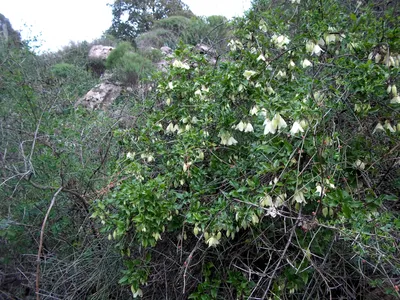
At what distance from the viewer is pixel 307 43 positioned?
7.67 ft

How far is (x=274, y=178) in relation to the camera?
1979mm

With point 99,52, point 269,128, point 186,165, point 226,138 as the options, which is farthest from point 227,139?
point 99,52

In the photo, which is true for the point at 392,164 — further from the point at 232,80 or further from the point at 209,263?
the point at 209,263

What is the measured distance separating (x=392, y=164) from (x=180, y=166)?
137 cm

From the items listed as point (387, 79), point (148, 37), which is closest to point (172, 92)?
point (387, 79)

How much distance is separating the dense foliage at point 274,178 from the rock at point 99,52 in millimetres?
10456

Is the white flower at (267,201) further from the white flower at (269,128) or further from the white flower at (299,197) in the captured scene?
the white flower at (269,128)

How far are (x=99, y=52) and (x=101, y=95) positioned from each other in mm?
5232

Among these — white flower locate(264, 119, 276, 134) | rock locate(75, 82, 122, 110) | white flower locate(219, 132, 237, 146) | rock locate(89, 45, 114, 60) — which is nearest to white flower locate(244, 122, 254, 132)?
white flower locate(219, 132, 237, 146)

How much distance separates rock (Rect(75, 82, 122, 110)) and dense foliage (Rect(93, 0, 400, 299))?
196 inches

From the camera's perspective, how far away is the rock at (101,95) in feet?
24.1

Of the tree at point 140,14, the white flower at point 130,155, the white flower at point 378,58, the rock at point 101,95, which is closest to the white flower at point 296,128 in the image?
the white flower at point 378,58

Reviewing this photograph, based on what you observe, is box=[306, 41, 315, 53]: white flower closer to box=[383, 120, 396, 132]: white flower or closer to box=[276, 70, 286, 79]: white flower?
box=[276, 70, 286, 79]: white flower

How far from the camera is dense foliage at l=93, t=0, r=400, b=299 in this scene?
1.93 m
